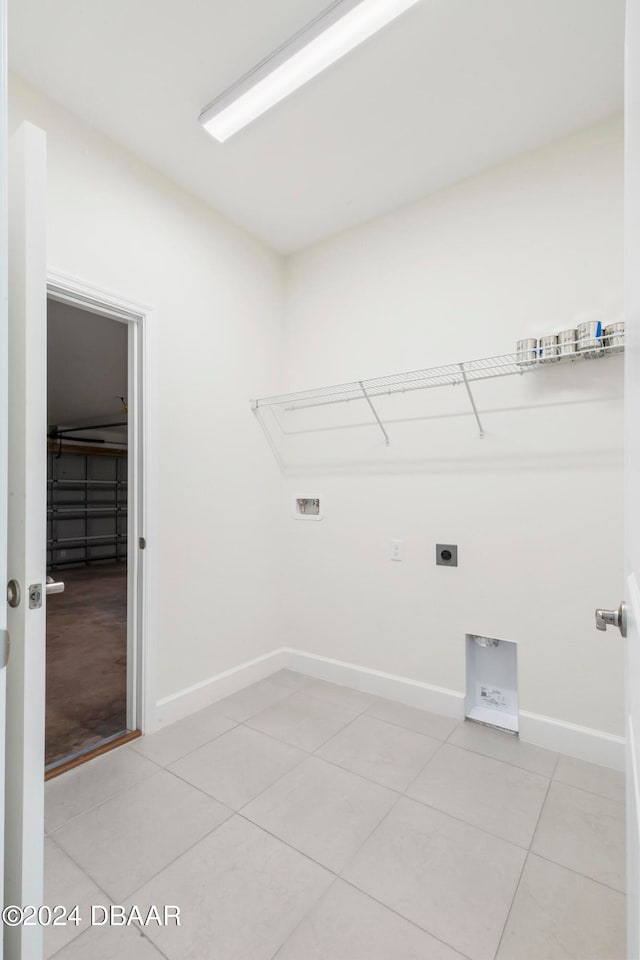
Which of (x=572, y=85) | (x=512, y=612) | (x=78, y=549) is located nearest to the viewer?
(x=572, y=85)

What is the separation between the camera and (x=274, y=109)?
187 centimetres

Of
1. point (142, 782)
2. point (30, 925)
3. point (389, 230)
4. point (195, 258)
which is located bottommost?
point (142, 782)

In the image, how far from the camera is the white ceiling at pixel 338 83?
60.6 inches

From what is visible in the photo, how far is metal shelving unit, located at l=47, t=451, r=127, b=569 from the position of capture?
734 cm

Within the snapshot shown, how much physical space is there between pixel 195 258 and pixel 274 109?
84 centimetres

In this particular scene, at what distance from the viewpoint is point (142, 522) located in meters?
2.20

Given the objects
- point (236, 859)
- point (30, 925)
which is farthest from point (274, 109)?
point (236, 859)

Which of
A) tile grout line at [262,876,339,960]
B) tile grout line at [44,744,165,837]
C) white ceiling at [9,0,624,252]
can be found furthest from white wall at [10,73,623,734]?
tile grout line at [262,876,339,960]

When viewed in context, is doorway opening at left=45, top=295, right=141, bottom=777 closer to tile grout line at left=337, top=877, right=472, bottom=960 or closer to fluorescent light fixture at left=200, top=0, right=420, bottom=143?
fluorescent light fixture at left=200, top=0, right=420, bottom=143

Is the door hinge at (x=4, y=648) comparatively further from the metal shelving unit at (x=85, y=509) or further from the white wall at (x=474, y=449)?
the metal shelving unit at (x=85, y=509)

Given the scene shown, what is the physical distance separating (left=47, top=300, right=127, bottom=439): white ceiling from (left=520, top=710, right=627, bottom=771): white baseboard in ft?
9.97

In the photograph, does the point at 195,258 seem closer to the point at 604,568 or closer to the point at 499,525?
the point at 499,525

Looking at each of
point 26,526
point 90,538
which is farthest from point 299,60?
point 90,538

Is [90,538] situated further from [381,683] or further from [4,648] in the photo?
[4,648]
